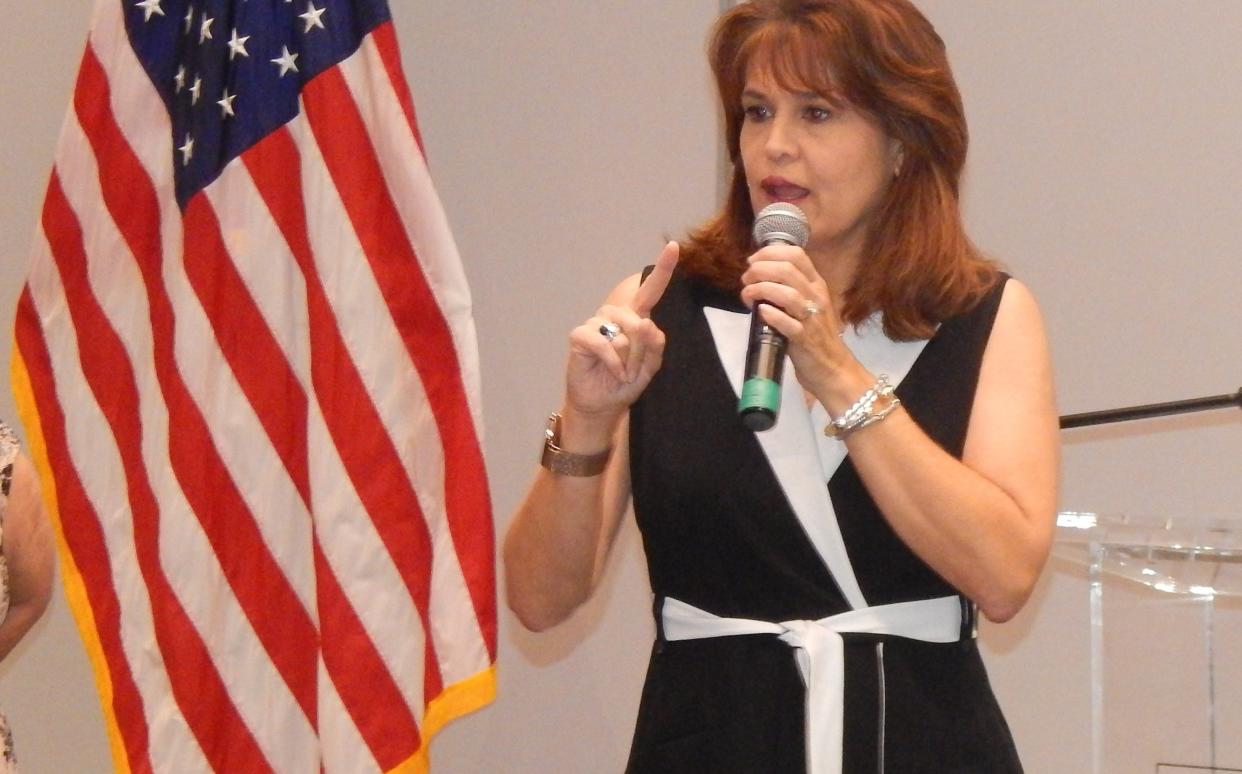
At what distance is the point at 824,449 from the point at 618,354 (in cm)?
27

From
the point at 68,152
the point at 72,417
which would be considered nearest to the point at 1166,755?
the point at 72,417

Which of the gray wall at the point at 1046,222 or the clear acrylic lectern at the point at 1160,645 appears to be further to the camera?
the gray wall at the point at 1046,222

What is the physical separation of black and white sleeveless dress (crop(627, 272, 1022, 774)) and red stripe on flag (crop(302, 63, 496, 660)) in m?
0.69

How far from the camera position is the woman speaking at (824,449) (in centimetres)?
166

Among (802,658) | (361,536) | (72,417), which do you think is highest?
(72,417)

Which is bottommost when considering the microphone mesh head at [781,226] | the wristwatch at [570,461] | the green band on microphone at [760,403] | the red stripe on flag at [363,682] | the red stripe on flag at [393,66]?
the red stripe on flag at [363,682]

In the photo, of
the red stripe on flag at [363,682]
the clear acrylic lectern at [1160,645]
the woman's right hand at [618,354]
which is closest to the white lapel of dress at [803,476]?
the woman's right hand at [618,354]

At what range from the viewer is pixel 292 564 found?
8.19 feet

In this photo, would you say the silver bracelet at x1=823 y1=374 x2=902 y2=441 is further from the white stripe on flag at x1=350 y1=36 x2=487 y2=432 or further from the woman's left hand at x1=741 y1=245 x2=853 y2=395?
the white stripe on flag at x1=350 y1=36 x2=487 y2=432

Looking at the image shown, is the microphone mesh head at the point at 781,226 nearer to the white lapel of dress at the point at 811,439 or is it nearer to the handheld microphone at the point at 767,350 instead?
the handheld microphone at the point at 767,350

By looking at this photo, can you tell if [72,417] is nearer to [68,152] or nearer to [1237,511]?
[68,152]

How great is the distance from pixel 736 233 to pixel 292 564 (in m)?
0.98

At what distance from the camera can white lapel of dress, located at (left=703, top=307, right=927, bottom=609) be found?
1724 mm

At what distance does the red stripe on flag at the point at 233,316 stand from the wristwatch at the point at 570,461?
0.77m
